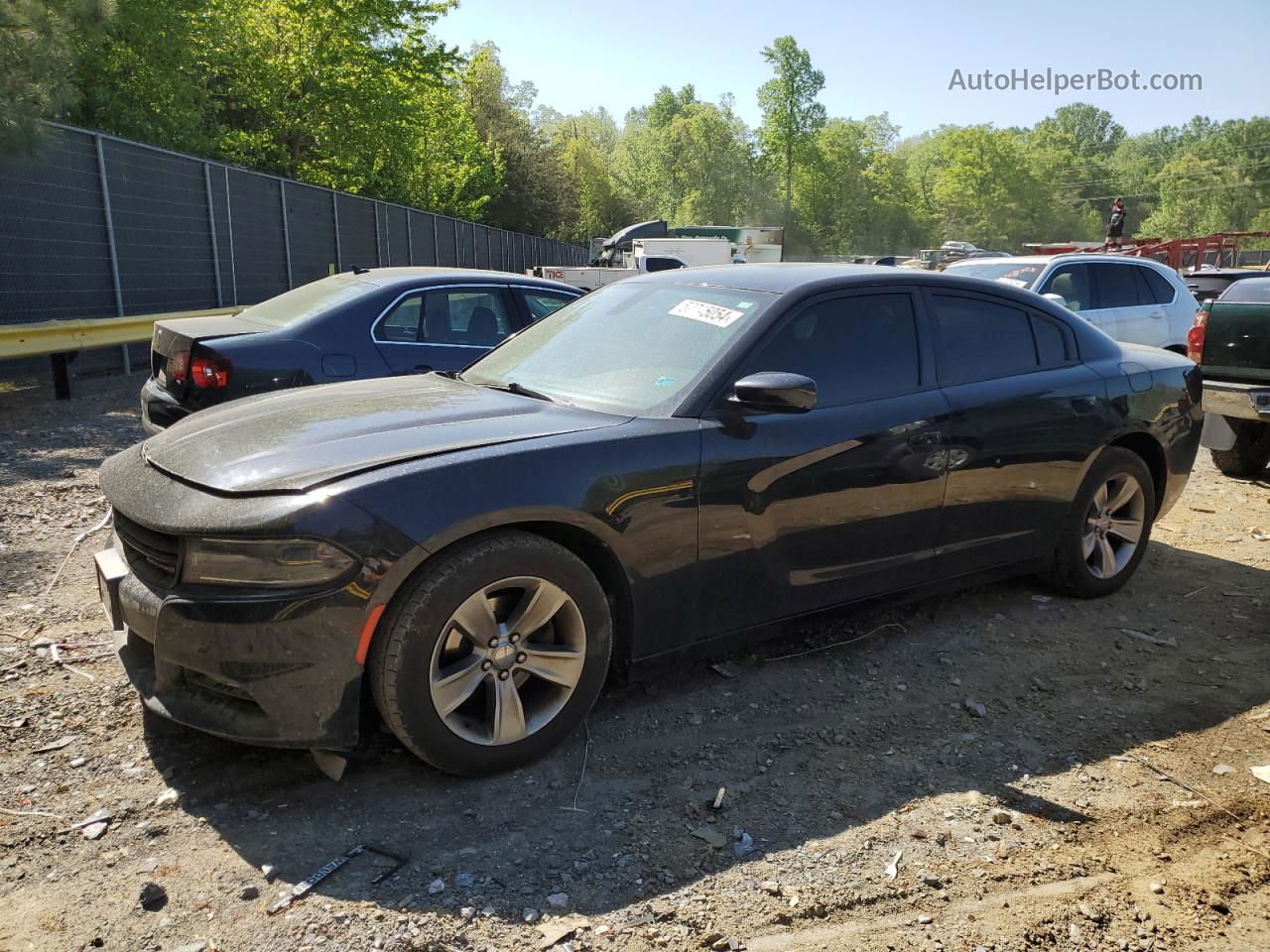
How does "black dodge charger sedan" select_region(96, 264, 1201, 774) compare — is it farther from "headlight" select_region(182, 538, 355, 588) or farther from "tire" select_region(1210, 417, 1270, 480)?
"tire" select_region(1210, 417, 1270, 480)

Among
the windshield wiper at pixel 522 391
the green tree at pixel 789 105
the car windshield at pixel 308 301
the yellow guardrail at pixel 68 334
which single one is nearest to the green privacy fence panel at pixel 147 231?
the yellow guardrail at pixel 68 334

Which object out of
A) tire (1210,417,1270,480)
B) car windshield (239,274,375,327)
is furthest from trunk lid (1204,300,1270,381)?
car windshield (239,274,375,327)

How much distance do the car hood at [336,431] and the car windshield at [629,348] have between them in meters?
0.18

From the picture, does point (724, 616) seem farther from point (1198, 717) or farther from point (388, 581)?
point (1198, 717)

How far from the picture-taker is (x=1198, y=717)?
3.95 m

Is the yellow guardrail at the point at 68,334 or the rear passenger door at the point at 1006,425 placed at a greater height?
the yellow guardrail at the point at 68,334

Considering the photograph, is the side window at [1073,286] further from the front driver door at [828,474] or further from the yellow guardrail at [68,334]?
the yellow guardrail at [68,334]

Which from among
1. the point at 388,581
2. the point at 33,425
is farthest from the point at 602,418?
the point at 33,425

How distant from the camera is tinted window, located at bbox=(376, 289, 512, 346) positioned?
684 cm

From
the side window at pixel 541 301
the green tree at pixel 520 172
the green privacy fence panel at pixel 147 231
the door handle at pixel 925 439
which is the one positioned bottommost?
the door handle at pixel 925 439

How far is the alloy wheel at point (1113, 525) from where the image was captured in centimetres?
505

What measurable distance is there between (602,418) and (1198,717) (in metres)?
2.70

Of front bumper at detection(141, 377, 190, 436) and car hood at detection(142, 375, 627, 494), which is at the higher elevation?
car hood at detection(142, 375, 627, 494)

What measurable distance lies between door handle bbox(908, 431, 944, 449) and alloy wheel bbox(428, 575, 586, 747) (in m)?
1.73
